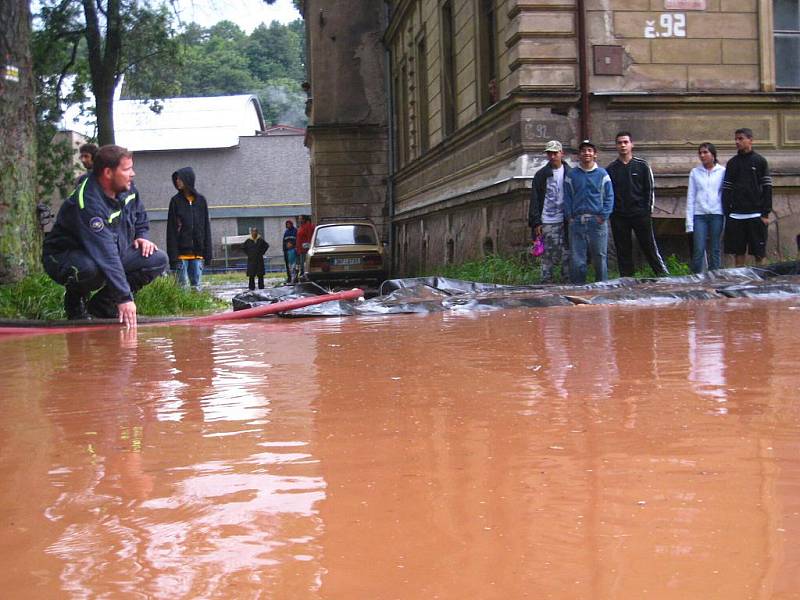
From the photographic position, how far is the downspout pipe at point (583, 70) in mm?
13531

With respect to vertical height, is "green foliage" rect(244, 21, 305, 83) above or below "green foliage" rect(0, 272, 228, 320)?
above

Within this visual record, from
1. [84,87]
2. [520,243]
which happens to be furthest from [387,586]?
[84,87]

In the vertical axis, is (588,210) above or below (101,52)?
below

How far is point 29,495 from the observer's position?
2977 mm

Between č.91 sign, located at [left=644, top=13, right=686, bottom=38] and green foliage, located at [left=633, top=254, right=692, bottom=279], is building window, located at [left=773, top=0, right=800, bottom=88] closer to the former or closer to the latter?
č.91 sign, located at [left=644, top=13, right=686, bottom=38]

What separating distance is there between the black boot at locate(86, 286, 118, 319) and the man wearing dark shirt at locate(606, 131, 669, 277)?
5927 mm

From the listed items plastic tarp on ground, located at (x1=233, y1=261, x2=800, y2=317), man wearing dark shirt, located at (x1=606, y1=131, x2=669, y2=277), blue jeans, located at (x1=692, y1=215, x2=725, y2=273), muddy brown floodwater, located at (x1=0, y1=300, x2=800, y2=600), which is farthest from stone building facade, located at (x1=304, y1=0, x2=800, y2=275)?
muddy brown floodwater, located at (x1=0, y1=300, x2=800, y2=600)

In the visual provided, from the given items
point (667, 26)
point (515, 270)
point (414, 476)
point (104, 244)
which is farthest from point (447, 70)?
point (414, 476)

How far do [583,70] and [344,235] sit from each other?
34.3ft

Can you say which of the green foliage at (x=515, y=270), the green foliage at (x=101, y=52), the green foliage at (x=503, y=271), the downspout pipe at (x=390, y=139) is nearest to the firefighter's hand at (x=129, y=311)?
the green foliage at (x=515, y=270)

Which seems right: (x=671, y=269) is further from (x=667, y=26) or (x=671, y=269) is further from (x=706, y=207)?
(x=667, y=26)

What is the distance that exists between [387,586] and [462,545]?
284 mm

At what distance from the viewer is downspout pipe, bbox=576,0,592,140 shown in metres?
13.5

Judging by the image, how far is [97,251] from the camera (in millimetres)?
7457
